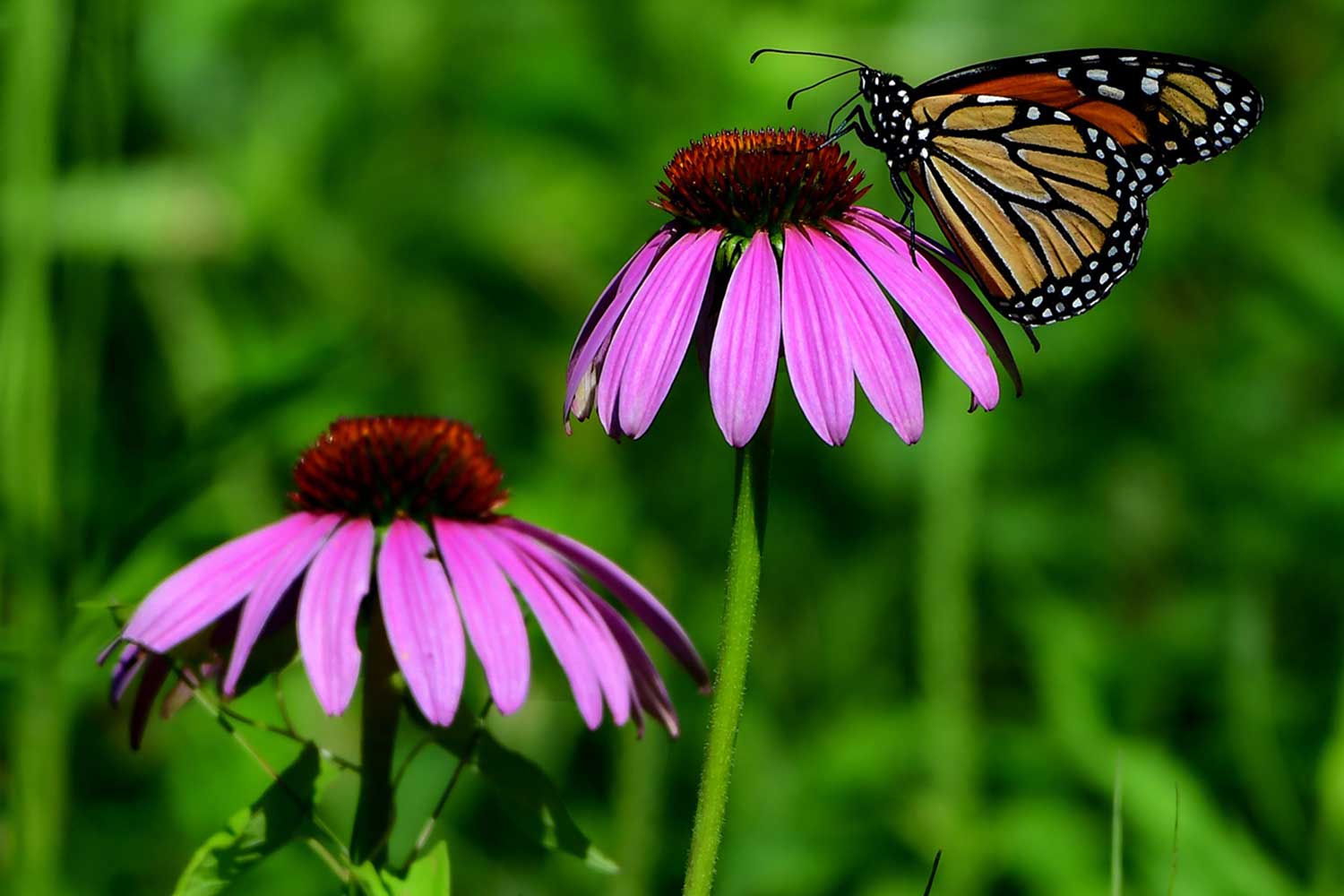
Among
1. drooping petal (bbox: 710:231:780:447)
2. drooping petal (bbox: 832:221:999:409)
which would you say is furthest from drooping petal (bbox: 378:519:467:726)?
drooping petal (bbox: 832:221:999:409)

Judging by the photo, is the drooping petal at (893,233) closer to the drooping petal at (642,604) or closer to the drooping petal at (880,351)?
the drooping petal at (880,351)

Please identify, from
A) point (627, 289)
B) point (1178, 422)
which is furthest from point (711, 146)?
point (1178, 422)

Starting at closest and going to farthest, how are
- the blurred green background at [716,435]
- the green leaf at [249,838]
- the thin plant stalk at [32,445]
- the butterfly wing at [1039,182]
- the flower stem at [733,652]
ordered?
1. the flower stem at [733,652]
2. the green leaf at [249,838]
3. the thin plant stalk at [32,445]
4. the butterfly wing at [1039,182]
5. the blurred green background at [716,435]

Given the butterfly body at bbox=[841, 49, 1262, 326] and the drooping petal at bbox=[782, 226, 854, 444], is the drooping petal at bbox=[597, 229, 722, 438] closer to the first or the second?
the drooping petal at bbox=[782, 226, 854, 444]

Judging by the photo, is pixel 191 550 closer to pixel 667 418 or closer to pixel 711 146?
pixel 711 146

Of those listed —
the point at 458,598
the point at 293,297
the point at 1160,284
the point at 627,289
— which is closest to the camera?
the point at 458,598

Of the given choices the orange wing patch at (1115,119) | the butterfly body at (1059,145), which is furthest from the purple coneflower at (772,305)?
the orange wing patch at (1115,119)
